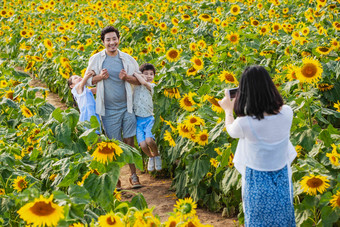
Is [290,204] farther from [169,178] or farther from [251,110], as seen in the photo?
[169,178]

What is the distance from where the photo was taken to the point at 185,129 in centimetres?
373

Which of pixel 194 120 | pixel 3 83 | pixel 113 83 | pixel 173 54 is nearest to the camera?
pixel 194 120

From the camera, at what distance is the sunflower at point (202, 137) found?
369 cm

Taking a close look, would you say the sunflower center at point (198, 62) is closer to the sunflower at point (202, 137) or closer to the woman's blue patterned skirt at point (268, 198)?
the sunflower at point (202, 137)

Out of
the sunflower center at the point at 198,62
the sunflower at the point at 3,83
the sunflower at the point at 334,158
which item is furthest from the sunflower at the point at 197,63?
the sunflower at the point at 334,158

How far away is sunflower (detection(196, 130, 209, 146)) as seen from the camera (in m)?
3.69

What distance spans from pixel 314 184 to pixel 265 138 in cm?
57

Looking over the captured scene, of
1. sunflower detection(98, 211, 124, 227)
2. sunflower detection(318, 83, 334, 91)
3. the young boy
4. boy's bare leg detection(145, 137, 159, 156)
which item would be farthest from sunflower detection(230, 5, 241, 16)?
sunflower detection(98, 211, 124, 227)

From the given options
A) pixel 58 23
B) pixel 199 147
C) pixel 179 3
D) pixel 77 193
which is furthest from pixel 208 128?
pixel 58 23

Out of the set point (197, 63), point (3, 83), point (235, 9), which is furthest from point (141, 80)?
point (235, 9)

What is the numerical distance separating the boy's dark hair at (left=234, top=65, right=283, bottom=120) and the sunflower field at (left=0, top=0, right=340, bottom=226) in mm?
565

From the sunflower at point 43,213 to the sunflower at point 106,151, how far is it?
0.59 metres

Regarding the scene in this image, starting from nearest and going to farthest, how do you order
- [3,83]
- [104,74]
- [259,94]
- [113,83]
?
[259,94]
[104,74]
[113,83]
[3,83]

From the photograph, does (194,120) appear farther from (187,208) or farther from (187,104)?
(187,208)
